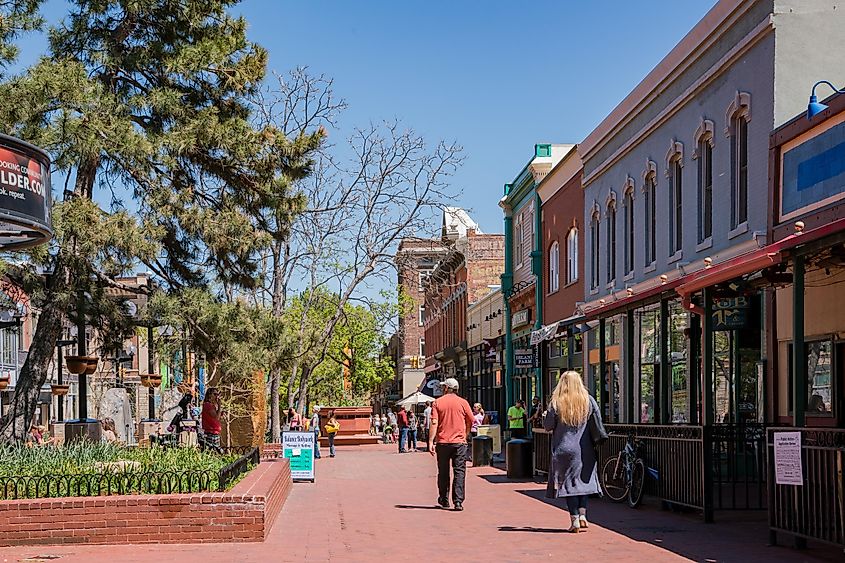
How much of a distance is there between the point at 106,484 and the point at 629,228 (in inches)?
644

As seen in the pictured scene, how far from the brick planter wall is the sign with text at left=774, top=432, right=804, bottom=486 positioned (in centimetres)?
523

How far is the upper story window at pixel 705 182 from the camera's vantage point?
2088 centimetres

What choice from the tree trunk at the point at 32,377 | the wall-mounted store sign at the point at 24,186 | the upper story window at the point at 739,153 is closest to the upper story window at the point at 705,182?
the upper story window at the point at 739,153

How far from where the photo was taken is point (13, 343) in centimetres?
6103

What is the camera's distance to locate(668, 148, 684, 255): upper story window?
897 inches

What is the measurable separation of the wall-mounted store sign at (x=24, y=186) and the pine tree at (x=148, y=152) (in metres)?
5.08

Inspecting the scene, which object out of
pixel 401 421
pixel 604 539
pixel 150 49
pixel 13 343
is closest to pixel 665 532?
pixel 604 539

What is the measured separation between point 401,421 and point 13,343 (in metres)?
28.2

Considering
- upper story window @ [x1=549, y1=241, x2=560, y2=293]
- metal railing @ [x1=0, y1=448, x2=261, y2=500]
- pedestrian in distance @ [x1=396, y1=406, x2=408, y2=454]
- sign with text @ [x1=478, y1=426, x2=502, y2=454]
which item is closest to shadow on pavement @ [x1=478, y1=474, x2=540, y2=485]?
metal railing @ [x1=0, y1=448, x2=261, y2=500]

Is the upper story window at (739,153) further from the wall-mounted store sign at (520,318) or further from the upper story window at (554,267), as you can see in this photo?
the wall-mounted store sign at (520,318)

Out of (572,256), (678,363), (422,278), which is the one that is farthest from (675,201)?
(422,278)

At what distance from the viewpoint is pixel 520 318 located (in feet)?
138

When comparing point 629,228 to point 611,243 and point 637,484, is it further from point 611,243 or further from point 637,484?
point 637,484

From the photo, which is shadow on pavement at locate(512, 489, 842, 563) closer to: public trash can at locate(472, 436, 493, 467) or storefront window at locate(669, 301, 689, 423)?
storefront window at locate(669, 301, 689, 423)
